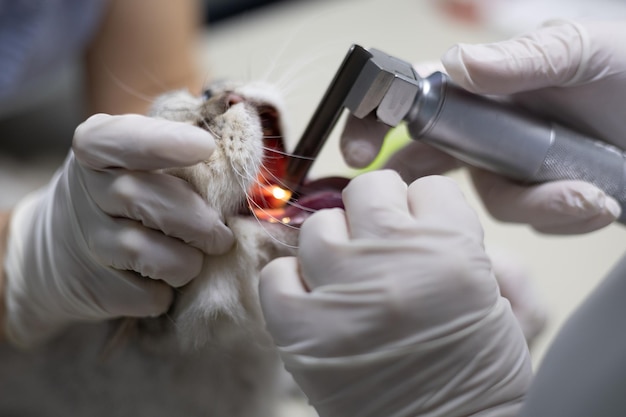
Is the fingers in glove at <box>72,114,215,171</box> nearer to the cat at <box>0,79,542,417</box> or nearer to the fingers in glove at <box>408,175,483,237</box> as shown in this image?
the cat at <box>0,79,542,417</box>

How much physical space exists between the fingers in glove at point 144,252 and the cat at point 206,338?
3cm

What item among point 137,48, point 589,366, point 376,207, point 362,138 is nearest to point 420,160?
point 362,138

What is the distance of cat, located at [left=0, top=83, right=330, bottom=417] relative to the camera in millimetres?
601

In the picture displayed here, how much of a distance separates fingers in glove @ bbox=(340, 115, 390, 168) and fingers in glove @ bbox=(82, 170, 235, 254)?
167 mm

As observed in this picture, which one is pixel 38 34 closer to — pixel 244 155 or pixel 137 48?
pixel 137 48

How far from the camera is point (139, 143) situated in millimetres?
533

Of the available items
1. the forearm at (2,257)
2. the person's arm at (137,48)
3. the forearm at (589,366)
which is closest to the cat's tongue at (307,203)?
the forearm at (589,366)

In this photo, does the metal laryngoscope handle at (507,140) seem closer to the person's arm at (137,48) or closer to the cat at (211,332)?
the cat at (211,332)

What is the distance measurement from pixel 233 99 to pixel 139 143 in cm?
14

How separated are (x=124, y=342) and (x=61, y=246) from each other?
0.48 ft

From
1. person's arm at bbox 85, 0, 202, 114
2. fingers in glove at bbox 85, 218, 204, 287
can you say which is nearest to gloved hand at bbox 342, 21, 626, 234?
fingers in glove at bbox 85, 218, 204, 287

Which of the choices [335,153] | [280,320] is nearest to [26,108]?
[335,153]

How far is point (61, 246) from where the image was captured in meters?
0.66

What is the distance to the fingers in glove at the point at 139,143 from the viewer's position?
1.72 ft
